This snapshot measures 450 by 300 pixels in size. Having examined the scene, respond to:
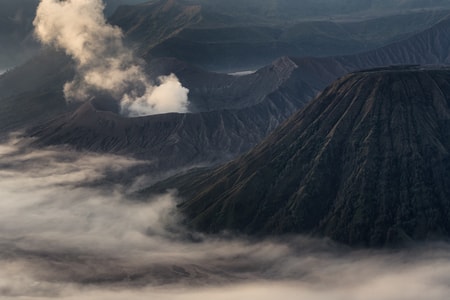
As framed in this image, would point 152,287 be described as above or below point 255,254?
below

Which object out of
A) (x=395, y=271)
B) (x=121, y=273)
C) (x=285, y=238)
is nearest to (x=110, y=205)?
(x=121, y=273)

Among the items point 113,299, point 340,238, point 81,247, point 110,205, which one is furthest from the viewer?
point 110,205

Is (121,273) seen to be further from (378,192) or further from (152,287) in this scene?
(378,192)

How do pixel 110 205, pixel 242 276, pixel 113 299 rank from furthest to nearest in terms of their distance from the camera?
1. pixel 110 205
2. pixel 242 276
3. pixel 113 299

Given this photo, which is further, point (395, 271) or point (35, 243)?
point (35, 243)

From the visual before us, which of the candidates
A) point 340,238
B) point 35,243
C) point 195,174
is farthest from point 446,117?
point 35,243

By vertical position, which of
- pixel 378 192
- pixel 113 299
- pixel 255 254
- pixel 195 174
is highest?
pixel 195 174
